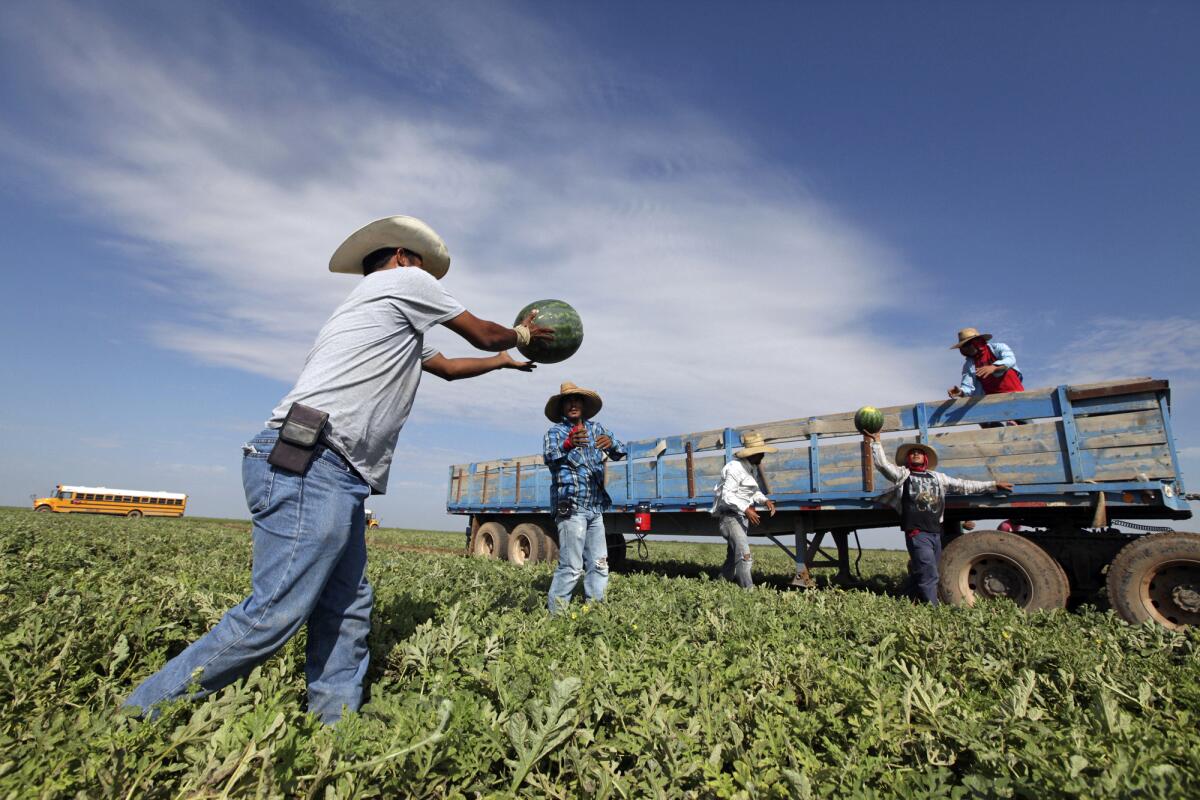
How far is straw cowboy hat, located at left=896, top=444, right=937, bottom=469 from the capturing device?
7039 millimetres

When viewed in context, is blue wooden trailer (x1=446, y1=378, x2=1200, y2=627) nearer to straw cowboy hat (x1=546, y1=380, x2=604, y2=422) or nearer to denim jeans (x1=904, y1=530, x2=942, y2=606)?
denim jeans (x1=904, y1=530, x2=942, y2=606)

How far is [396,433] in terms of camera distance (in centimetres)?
297

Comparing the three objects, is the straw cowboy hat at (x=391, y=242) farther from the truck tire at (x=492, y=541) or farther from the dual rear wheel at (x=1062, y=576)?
the truck tire at (x=492, y=541)

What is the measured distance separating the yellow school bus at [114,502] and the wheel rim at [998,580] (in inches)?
2101

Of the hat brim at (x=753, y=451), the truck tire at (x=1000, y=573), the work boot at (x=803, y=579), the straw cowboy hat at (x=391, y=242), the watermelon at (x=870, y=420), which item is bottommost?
the work boot at (x=803, y=579)

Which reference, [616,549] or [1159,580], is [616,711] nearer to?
[1159,580]

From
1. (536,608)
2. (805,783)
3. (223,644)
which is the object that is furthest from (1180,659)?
(223,644)

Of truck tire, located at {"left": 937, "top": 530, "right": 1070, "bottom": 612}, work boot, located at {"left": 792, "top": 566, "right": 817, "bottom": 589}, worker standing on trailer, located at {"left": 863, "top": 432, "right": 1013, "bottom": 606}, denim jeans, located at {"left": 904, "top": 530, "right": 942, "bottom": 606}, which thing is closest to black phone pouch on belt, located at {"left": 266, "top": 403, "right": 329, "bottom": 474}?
worker standing on trailer, located at {"left": 863, "top": 432, "right": 1013, "bottom": 606}

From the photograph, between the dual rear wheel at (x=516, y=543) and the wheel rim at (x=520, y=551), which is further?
the wheel rim at (x=520, y=551)

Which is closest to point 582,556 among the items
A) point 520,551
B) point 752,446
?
point 752,446

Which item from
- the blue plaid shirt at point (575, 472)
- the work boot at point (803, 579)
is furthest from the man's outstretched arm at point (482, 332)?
the work boot at point (803, 579)

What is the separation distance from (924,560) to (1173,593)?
2014 millimetres

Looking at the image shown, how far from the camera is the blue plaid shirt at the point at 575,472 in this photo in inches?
231

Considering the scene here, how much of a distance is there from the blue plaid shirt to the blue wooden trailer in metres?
3.49
